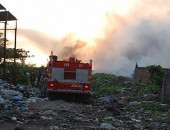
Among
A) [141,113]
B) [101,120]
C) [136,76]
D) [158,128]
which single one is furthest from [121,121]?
[136,76]

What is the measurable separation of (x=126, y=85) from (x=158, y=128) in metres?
20.0

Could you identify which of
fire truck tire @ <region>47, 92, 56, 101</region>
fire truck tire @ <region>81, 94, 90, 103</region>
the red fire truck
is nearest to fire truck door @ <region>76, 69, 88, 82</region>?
the red fire truck

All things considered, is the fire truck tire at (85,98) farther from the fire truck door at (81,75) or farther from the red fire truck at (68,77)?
the fire truck door at (81,75)

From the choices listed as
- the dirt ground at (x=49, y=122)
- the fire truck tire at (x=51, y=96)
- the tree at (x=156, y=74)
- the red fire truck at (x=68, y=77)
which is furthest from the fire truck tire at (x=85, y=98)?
the tree at (x=156, y=74)

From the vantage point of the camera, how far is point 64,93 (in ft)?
68.5

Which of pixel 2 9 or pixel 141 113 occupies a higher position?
pixel 2 9

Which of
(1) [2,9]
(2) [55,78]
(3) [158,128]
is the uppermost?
(1) [2,9]

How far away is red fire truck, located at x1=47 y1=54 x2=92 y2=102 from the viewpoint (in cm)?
2058

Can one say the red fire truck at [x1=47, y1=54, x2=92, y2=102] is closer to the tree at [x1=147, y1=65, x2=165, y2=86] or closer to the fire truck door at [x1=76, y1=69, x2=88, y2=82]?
the fire truck door at [x1=76, y1=69, x2=88, y2=82]

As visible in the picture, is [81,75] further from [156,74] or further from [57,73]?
[156,74]

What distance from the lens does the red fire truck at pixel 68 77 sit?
20.6 m

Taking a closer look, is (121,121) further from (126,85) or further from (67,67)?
(126,85)

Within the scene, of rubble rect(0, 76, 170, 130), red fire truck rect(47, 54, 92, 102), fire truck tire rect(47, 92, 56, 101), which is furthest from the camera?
fire truck tire rect(47, 92, 56, 101)

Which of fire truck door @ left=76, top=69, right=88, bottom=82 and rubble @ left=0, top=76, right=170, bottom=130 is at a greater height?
fire truck door @ left=76, top=69, right=88, bottom=82
